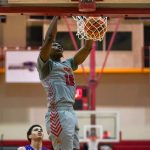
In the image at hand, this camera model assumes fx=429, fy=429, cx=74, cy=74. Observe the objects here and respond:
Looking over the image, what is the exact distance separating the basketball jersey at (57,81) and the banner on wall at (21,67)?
10657 millimetres

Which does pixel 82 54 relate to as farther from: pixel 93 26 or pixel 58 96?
pixel 58 96

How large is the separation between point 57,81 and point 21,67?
1085 centimetres

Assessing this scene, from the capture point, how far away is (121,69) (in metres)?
15.7

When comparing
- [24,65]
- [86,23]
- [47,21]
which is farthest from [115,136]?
[86,23]

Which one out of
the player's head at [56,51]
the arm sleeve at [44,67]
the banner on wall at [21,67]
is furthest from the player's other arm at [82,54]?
the banner on wall at [21,67]

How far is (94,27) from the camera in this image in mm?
4629

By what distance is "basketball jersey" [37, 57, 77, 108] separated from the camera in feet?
13.6

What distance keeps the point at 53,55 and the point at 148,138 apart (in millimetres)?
11975

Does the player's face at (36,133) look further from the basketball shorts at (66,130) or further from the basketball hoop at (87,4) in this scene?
the basketball hoop at (87,4)

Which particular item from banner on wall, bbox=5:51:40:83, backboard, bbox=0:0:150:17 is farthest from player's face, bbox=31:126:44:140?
banner on wall, bbox=5:51:40:83

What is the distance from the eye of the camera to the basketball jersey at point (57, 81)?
4.16m

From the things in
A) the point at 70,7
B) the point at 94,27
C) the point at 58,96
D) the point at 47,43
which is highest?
the point at 70,7

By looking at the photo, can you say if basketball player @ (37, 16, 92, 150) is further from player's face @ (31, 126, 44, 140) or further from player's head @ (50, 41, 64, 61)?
player's face @ (31, 126, 44, 140)

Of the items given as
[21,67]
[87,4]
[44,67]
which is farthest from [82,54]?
[21,67]
